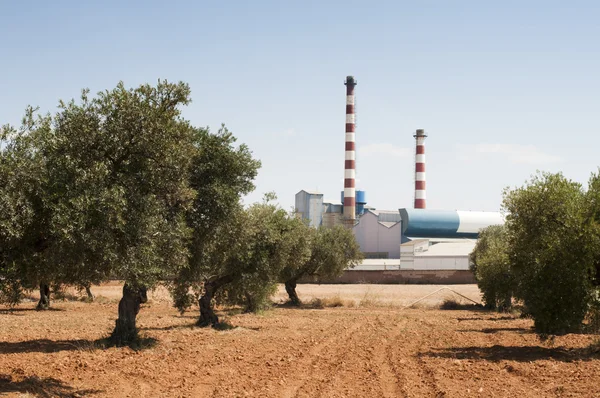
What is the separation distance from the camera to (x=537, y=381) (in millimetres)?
19578

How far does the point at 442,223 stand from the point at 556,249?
93.2m

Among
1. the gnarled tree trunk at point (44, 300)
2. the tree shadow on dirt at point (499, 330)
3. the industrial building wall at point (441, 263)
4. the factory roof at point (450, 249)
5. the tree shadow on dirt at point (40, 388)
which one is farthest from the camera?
the factory roof at point (450, 249)

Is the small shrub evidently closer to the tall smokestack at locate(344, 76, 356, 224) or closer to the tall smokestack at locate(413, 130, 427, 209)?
the tall smokestack at locate(344, 76, 356, 224)

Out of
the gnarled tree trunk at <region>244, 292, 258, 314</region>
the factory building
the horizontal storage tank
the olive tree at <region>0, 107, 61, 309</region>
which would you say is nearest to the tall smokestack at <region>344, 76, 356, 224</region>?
the factory building

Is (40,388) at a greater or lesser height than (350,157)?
lesser

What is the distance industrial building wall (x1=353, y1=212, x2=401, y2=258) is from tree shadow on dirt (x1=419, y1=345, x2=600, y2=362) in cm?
8825

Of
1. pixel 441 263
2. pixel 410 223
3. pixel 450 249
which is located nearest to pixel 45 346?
pixel 441 263

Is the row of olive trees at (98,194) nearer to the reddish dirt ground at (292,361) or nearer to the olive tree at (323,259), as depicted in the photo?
the reddish dirt ground at (292,361)

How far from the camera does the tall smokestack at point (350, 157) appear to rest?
117062 mm

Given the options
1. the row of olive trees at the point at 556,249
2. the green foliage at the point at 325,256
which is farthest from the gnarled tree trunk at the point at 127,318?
the green foliage at the point at 325,256

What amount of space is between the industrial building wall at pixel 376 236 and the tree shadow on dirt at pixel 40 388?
99496mm

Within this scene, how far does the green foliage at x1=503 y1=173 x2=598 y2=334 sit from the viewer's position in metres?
24.3

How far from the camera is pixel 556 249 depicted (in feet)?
81.1

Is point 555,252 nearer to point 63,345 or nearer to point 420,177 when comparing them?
point 63,345
